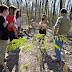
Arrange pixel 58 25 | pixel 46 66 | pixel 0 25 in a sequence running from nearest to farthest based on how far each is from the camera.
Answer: pixel 0 25, pixel 58 25, pixel 46 66

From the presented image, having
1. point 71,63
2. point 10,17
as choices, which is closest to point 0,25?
point 10,17

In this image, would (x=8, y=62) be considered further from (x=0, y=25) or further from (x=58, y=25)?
(x=58, y=25)

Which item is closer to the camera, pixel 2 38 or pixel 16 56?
pixel 2 38

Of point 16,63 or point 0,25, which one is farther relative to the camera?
point 16,63

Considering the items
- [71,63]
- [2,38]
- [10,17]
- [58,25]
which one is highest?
[10,17]

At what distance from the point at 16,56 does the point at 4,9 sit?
2221 mm

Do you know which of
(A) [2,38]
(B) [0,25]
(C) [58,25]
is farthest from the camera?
(C) [58,25]

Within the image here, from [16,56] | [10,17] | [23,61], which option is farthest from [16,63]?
[10,17]

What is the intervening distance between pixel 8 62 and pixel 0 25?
64.5 inches

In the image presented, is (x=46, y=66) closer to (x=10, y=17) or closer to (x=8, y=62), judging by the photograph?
(x=8, y=62)

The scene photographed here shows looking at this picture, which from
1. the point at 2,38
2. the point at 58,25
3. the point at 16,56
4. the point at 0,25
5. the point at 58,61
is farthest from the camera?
the point at 16,56

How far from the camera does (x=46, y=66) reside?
361 cm

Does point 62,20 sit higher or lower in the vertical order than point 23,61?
higher

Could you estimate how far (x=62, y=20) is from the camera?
3.27 metres
